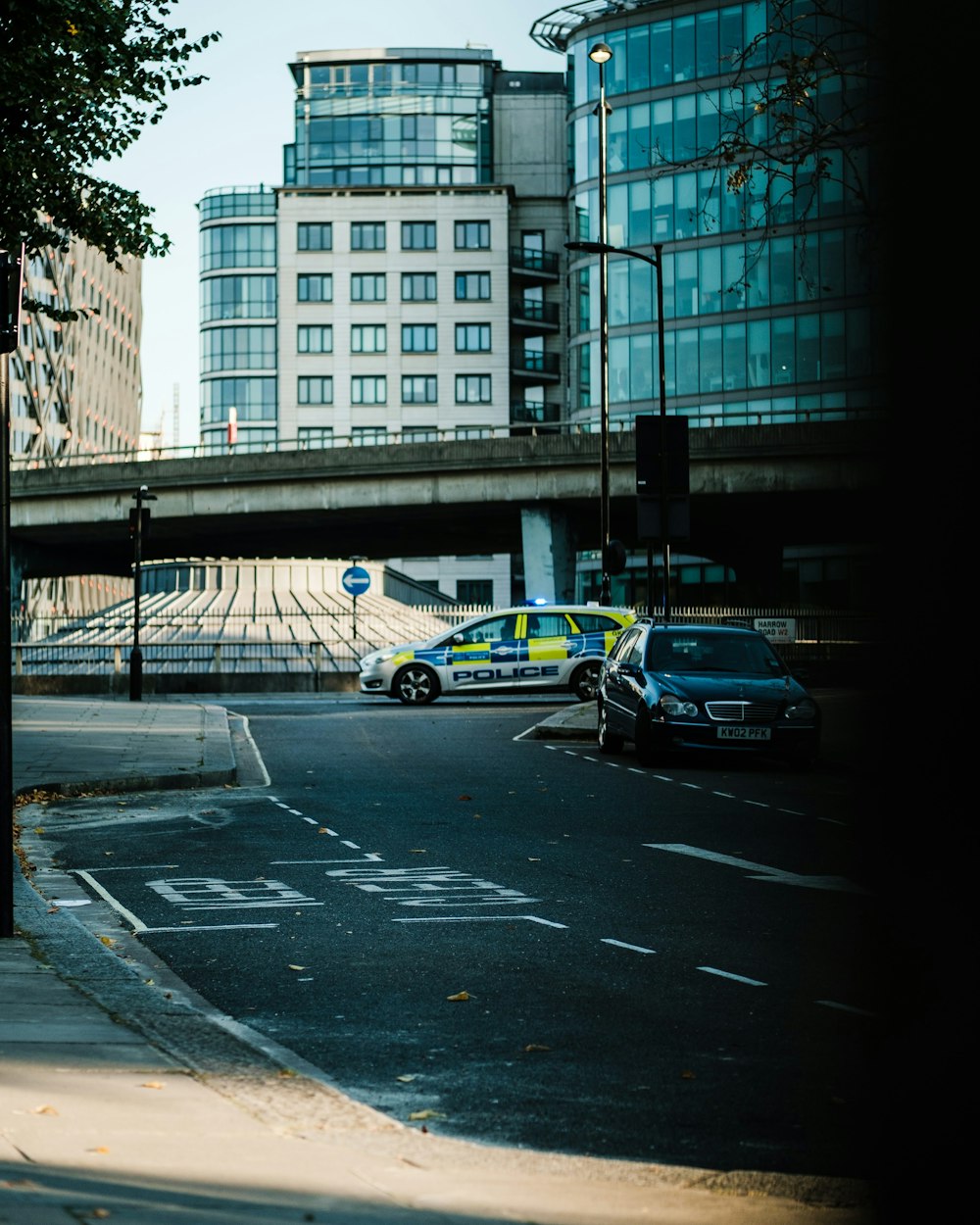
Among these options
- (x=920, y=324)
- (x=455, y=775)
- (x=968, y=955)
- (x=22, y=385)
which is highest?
(x=22, y=385)

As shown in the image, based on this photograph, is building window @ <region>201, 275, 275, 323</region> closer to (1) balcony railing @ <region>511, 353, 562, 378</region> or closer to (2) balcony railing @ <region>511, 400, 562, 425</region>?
(1) balcony railing @ <region>511, 353, 562, 378</region>

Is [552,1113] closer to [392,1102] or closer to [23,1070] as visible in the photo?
[392,1102]

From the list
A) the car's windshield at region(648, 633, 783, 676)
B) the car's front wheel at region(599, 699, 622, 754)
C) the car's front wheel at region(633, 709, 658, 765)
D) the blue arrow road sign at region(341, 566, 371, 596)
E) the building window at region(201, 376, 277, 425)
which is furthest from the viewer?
the building window at region(201, 376, 277, 425)

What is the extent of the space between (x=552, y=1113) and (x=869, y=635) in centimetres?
349

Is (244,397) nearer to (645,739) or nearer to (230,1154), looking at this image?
(645,739)

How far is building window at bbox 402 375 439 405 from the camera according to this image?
100 meters

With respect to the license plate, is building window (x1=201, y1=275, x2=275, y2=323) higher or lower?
higher

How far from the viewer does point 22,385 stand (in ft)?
354

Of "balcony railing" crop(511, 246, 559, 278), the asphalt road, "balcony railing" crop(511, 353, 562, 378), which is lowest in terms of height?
the asphalt road

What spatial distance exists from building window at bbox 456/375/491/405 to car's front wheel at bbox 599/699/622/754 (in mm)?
80185

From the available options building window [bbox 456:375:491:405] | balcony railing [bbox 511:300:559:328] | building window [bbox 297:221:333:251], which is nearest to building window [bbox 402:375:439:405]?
building window [bbox 456:375:491:405]

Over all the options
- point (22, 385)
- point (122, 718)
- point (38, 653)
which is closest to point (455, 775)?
point (122, 718)

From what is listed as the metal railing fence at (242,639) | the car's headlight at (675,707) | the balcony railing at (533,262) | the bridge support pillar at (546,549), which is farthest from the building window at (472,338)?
the car's headlight at (675,707)

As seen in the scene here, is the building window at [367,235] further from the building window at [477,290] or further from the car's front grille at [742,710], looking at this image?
the car's front grille at [742,710]
